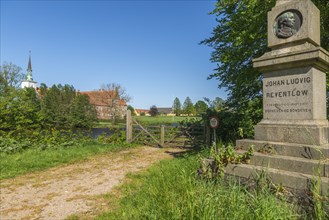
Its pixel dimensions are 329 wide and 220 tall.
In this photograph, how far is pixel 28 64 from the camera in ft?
310

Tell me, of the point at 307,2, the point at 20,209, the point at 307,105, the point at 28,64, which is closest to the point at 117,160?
the point at 20,209

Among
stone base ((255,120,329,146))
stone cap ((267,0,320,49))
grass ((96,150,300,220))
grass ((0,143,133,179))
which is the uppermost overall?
stone cap ((267,0,320,49))

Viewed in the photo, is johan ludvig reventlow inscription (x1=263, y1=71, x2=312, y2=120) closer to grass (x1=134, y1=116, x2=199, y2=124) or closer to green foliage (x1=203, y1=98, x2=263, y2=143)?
green foliage (x1=203, y1=98, x2=263, y2=143)

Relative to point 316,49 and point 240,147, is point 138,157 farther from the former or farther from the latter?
point 316,49

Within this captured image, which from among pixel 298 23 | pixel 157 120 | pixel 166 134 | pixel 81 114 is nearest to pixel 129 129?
pixel 166 134

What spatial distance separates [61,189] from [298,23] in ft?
22.3

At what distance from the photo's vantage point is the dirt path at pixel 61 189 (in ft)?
15.2

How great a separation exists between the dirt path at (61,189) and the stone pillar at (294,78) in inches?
164

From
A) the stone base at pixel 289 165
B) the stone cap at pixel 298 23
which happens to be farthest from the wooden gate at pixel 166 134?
the stone base at pixel 289 165

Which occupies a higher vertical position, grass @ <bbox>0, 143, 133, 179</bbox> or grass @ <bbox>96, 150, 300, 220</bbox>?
grass @ <bbox>96, 150, 300, 220</bbox>

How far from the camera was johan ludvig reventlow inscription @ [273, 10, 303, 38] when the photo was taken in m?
4.41

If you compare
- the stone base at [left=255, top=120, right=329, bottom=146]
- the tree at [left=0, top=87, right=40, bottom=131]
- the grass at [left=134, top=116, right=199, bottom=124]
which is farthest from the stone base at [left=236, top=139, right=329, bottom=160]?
the tree at [left=0, top=87, right=40, bottom=131]

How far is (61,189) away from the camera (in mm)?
5984

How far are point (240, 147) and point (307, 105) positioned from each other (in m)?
1.48
